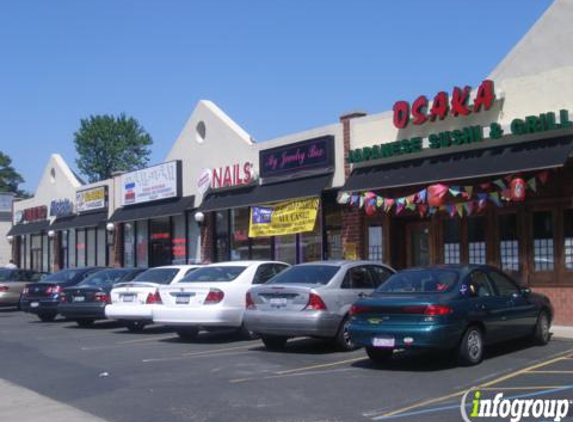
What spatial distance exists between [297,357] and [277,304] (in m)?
0.93

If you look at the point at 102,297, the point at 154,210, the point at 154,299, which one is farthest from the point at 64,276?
the point at 154,210

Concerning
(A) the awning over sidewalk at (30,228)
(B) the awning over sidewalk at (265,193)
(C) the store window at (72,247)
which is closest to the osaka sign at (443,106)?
(B) the awning over sidewalk at (265,193)

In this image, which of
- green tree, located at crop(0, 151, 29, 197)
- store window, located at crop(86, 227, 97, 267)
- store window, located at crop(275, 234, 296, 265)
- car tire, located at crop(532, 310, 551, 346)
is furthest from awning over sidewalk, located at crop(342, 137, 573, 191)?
green tree, located at crop(0, 151, 29, 197)

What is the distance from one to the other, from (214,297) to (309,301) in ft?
8.55

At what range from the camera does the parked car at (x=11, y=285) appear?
2469cm

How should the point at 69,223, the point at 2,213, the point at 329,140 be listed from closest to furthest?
the point at 329,140 → the point at 69,223 → the point at 2,213

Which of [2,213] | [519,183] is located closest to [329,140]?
[519,183]

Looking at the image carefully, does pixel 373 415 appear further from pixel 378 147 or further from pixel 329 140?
pixel 329 140

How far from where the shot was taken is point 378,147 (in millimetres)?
18219

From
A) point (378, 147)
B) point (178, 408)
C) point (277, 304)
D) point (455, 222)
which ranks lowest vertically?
point (178, 408)

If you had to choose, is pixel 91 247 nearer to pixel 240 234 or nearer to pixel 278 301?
pixel 240 234

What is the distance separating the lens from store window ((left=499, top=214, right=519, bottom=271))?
16078 mm

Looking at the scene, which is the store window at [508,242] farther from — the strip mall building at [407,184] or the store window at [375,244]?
the store window at [375,244]

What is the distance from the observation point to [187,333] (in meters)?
15.9
